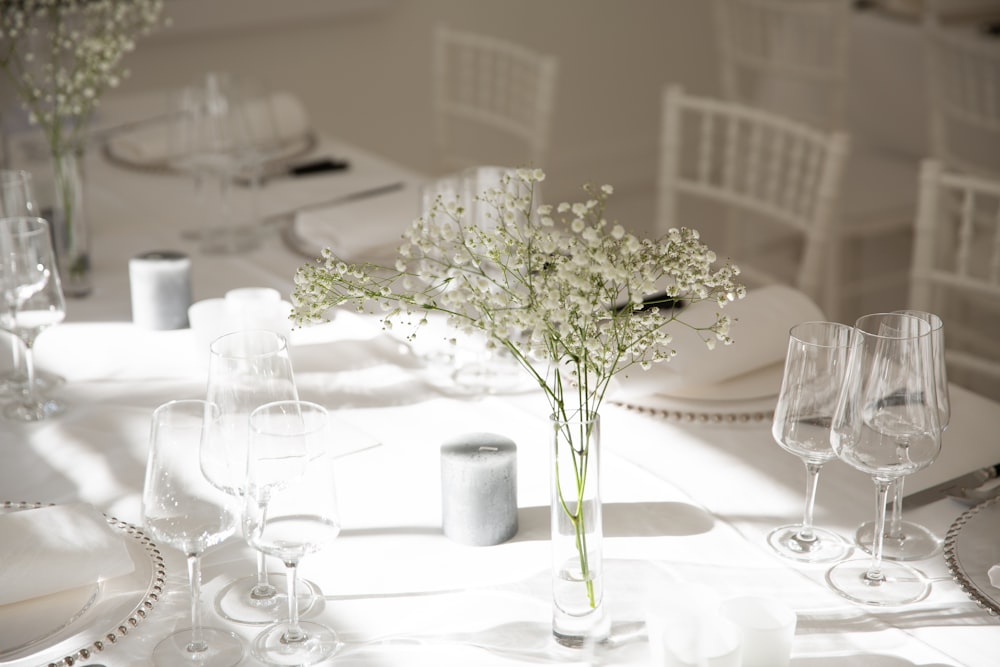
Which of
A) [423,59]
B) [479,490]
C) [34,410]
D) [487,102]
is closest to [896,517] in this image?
[479,490]

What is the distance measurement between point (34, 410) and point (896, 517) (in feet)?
3.48

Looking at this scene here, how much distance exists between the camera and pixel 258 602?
1129 mm

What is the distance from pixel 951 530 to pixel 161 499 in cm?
79

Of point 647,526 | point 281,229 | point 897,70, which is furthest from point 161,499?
point 897,70

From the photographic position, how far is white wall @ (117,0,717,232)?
3.83m

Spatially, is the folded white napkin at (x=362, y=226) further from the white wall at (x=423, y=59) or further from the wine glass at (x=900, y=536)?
the white wall at (x=423, y=59)

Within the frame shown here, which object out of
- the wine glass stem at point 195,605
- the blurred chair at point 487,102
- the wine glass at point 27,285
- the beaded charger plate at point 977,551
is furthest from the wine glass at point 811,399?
the blurred chair at point 487,102

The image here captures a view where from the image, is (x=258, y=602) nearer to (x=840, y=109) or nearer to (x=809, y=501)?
(x=809, y=501)

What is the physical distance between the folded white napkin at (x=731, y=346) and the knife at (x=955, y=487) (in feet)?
0.94

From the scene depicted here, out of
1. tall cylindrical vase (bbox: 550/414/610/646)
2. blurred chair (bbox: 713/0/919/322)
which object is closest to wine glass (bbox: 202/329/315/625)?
tall cylindrical vase (bbox: 550/414/610/646)

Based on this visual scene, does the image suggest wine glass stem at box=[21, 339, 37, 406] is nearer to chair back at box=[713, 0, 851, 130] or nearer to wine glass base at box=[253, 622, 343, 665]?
wine glass base at box=[253, 622, 343, 665]

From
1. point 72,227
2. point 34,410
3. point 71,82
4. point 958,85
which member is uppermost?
point 71,82

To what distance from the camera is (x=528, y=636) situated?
42.6 inches

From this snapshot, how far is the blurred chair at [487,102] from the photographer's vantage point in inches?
113
